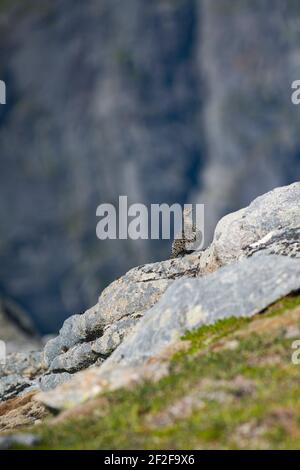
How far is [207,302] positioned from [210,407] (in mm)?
10425

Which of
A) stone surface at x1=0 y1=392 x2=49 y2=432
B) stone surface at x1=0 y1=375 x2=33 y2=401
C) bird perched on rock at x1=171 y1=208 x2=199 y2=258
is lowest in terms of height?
stone surface at x1=0 y1=375 x2=33 y2=401

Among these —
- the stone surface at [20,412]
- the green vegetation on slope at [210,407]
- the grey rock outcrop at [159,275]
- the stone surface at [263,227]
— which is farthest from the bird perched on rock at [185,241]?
the green vegetation on slope at [210,407]

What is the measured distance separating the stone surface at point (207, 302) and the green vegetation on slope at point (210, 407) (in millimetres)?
3400

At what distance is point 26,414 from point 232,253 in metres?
19.5

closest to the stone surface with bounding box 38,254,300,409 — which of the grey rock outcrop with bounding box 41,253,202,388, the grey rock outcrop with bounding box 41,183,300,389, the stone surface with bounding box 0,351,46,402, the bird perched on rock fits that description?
the grey rock outcrop with bounding box 41,183,300,389

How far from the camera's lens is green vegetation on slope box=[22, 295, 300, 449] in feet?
67.1

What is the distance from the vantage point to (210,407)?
864 inches

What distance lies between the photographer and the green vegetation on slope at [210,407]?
20453mm

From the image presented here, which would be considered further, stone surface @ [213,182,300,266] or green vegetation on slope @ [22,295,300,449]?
stone surface @ [213,182,300,266]

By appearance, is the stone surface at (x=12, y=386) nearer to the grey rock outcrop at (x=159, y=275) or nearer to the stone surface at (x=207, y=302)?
the grey rock outcrop at (x=159, y=275)

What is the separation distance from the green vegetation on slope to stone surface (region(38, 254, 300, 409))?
3.40m

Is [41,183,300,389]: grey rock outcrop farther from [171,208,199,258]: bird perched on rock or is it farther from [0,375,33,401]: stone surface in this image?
[0,375,33,401]: stone surface
